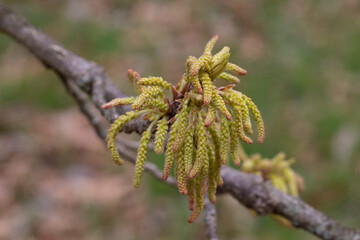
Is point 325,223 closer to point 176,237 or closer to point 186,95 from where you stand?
point 186,95

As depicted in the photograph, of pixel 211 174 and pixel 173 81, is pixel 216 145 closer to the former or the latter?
pixel 211 174

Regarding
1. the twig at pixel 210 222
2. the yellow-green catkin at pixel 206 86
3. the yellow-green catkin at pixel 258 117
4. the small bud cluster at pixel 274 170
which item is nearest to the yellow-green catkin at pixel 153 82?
the yellow-green catkin at pixel 206 86

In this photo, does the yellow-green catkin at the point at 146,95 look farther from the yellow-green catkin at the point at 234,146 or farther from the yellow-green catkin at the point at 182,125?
the yellow-green catkin at the point at 234,146

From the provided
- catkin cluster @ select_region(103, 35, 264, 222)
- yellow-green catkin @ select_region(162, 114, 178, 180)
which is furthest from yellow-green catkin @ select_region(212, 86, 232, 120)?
yellow-green catkin @ select_region(162, 114, 178, 180)

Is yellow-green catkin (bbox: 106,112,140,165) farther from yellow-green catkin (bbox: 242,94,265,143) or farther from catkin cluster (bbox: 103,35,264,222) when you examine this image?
yellow-green catkin (bbox: 242,94,265,143)

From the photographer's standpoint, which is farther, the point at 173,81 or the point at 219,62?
the point at 173,81

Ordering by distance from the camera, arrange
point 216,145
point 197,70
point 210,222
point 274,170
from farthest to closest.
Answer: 1. point 274,170
2. point 210,222
3. point 216,145
4. point 197,70

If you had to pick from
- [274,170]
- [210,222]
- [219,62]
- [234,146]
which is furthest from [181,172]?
[274,170]
